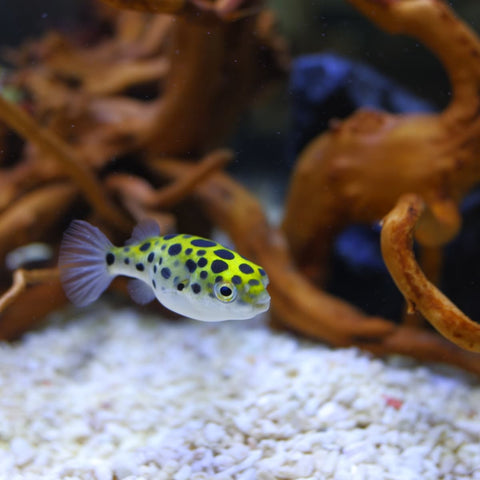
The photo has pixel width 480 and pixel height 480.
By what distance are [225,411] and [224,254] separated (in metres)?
1.20

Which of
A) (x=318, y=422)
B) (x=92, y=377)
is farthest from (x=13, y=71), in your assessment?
(x=318, y=422)

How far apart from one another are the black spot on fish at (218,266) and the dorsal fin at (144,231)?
1.35 feet

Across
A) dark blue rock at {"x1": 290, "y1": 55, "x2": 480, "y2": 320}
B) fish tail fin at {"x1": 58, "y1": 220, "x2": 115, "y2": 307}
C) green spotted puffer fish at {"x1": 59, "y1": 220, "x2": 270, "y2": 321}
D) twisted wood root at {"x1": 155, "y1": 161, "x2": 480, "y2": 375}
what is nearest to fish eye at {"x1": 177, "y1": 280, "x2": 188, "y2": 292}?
green spotted puffer fish at {"x1": 59, "y1": 220, "x2": 270, "y2": 321}

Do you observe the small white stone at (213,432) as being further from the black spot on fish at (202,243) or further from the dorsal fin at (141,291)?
the black spot on fish at (202,243)

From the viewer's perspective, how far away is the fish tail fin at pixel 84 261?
5.57 feet

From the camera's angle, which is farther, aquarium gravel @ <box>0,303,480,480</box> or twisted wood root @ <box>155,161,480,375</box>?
twisted wood root @ <box>155,161,480,375</box>

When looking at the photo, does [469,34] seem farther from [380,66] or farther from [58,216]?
[58,216]

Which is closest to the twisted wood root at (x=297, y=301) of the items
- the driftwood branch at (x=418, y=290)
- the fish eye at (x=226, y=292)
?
the driftwood branch at (x=418, y=290)

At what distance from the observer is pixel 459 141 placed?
2.52m

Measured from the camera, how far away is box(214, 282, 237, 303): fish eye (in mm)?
1342

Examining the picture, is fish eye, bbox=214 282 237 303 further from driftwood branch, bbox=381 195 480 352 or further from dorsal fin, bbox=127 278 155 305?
driftwood branch, bbox=381 195 480 352

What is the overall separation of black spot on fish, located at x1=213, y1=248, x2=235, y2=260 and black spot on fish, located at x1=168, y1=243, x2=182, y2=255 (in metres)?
0.15

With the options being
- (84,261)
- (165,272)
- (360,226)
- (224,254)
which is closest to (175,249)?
(165,272)

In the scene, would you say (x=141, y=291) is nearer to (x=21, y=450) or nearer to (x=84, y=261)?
(x=84, y=261)
